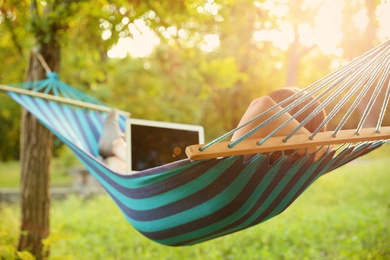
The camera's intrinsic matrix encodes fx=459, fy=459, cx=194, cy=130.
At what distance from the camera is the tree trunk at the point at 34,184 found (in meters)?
2.77

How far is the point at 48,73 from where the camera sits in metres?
2.78

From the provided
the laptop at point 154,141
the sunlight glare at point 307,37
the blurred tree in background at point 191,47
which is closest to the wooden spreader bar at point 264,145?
the blurred tree in background at point 191,47

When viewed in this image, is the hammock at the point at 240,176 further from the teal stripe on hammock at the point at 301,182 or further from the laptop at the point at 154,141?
the laptop at the point at 154,141

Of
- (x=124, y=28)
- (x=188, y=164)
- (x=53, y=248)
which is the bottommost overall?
(x=53, y=248)

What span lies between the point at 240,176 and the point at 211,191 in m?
0.12

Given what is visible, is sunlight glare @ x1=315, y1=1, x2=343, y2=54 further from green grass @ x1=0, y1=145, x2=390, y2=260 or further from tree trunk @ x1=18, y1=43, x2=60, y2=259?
tree trunk @ x1=18, y1=43, x2=60, y2=259

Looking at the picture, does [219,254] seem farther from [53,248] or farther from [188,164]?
[188,164]

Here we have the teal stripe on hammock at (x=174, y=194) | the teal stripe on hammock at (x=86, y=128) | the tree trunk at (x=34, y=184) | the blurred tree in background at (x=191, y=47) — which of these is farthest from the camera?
the blurred tree in background at (x=191, y=47)

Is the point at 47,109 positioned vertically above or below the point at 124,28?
below

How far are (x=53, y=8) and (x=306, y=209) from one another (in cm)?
340

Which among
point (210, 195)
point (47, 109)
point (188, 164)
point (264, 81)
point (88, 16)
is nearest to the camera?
point (188, 164)

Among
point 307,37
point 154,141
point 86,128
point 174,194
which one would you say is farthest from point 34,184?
point 307,37

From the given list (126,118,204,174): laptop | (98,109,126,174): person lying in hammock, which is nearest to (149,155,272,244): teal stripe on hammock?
(126,118,204,174): laptop

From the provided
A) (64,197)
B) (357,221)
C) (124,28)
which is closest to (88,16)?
(124,28)
